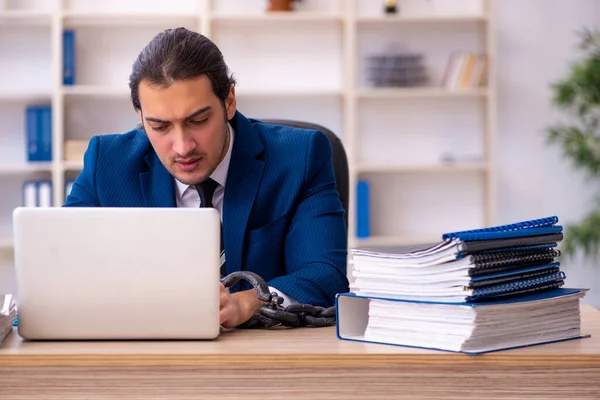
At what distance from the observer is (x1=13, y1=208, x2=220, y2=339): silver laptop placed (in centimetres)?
117

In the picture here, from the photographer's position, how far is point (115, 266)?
1176mm

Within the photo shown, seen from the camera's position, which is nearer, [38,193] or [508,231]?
[508,231]

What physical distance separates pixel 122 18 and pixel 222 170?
2.88 meters

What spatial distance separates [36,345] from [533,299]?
67 cm

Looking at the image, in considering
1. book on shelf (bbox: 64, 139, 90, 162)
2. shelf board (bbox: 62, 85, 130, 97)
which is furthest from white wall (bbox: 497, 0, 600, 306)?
book on shelf (bbox: 64, 139, 90, 162)

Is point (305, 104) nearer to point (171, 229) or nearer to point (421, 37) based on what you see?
point (421, 37)

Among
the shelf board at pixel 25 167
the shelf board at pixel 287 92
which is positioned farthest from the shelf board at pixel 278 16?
the shelf board at pixel 25 167

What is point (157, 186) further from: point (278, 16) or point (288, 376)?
point (278, 16)

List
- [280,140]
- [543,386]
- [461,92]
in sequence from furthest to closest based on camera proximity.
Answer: [461,92], [280,140], [543,386]

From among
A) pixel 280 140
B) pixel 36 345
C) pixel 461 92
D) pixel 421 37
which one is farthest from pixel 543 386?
pixel 421 37

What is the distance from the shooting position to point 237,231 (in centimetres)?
179

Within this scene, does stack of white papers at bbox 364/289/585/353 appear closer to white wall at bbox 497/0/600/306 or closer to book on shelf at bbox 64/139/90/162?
book on shelf at bbox 64/139/90/162

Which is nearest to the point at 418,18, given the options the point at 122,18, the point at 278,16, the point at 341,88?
the point at 341,88

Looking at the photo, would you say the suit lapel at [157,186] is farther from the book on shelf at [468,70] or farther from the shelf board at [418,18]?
the book on shelf at [468,70]
